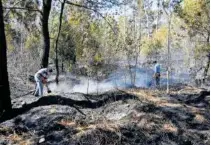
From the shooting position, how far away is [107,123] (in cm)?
943

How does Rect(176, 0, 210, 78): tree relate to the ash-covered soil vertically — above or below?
above

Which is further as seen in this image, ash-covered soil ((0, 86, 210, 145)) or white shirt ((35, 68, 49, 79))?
white shirt ((35, 68, 49, 79))

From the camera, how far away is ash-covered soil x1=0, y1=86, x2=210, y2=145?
883 cm

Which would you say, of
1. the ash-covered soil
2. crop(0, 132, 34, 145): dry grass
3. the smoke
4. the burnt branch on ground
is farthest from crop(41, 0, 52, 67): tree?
crop(0, 132, 34, 145): dry grass

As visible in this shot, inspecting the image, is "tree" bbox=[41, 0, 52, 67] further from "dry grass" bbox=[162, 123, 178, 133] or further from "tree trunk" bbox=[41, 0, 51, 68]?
"dry grass" bbox=[162, 123, 178, 133]

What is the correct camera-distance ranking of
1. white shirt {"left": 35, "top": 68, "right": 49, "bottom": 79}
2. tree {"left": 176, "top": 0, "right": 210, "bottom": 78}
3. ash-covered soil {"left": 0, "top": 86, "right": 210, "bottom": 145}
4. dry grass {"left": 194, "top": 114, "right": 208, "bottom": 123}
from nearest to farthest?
ash-covered soil {"left": 0, "top": 86, "right": 210, "bottom": 145} → dry grass {"left": 194, "top": 114, "right": 208, "bottom": 123} → white shirt {"left": 35, "top": 68, "right": 49, "bottom": 79} → tree {"left": 176, "top": 0, "right": 210, "bottom": 78}

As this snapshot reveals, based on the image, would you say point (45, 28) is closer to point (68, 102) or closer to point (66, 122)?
point (68, 102)

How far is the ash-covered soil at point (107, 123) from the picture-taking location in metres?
8.83

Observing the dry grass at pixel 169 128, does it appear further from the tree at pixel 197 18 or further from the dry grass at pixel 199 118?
the tree at pixel 197 18

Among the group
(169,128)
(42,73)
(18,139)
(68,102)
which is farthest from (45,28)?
(169,128)

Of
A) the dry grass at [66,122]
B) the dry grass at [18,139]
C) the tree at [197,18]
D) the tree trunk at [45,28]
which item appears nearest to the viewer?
the dry grass at [18,139]

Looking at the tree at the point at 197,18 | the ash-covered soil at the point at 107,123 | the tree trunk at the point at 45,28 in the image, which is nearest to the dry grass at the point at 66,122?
the ash-covered soil at the point at 107,123

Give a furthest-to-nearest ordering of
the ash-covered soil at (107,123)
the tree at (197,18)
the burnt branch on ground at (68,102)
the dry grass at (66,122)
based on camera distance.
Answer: the tree at (197,18), the burnt branch on ground at (68,102), the dry grass at (66,122), the ash-covered soil at (107,123)

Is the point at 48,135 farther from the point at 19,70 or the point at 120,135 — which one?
the point at 19,70
